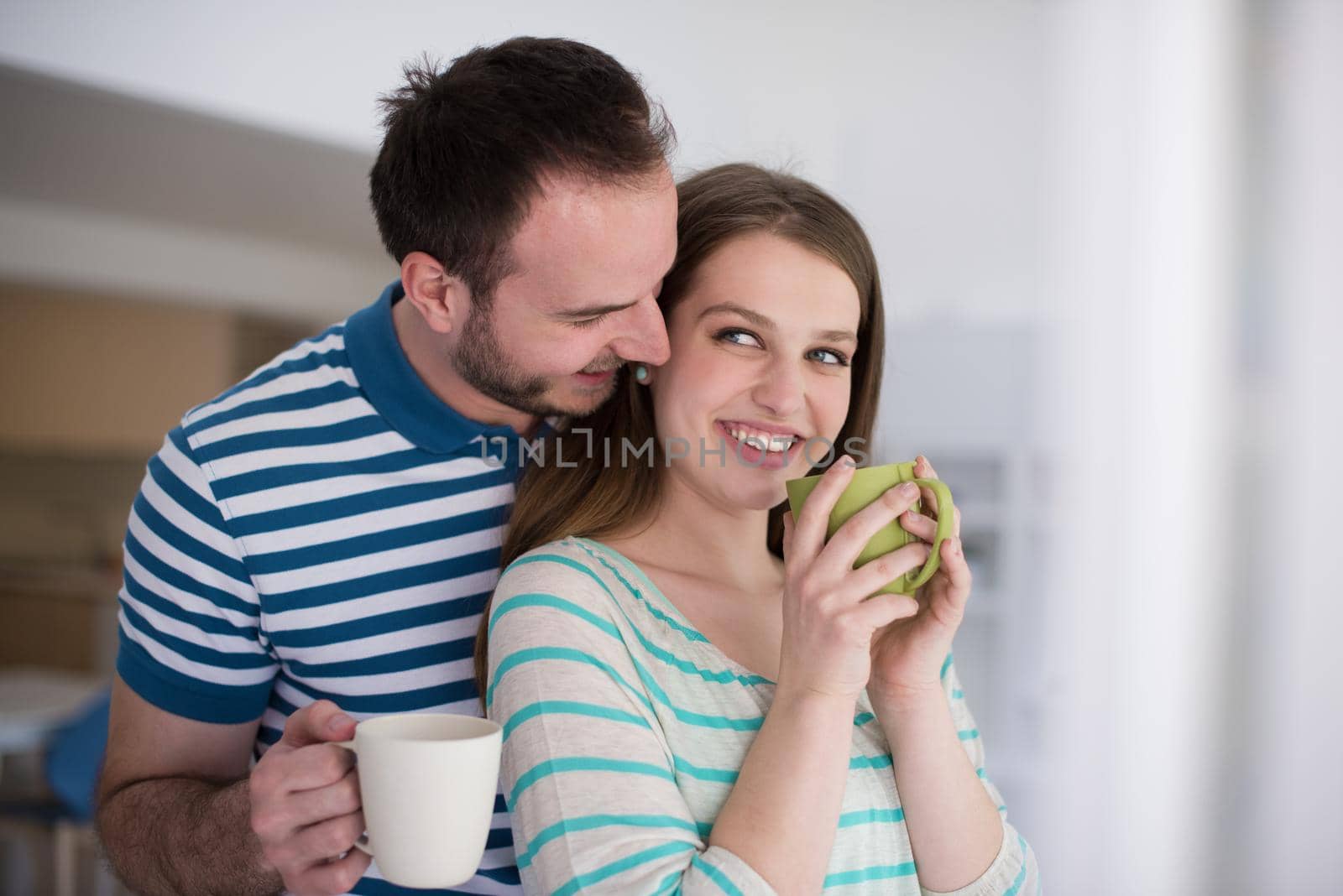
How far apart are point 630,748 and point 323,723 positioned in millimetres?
257

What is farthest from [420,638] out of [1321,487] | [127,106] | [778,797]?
[1321,487]

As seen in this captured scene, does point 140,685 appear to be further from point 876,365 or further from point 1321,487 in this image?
point 1321,487

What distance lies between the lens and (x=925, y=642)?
3.78 ft

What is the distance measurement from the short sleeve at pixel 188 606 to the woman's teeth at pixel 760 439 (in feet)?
2.02

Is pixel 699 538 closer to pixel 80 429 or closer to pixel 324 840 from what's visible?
pixel 324 840

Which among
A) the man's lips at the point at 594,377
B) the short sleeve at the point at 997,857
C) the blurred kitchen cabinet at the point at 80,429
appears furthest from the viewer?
the blurred kitchen cabinet at the point at 80,429

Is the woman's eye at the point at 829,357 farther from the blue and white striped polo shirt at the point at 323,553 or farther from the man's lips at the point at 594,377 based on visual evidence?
the blue and white striped polo shirt at the point at 323,553

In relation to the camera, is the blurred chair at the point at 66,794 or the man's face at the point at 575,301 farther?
the blurred chair at the point at 66,794

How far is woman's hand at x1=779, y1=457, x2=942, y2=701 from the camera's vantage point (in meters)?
0.98

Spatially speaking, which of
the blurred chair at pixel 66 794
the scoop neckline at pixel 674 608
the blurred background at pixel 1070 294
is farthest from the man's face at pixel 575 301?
the blurred chair at pixel 66 794

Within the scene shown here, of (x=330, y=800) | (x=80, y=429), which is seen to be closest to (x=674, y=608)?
(x=330, y=800)

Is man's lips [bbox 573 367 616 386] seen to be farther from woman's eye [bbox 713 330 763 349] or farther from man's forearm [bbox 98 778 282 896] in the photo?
man's forearm [bbox 98 778 282 896]

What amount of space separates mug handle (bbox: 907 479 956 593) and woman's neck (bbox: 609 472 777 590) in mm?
312

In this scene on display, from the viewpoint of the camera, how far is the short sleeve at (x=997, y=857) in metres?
1.13
